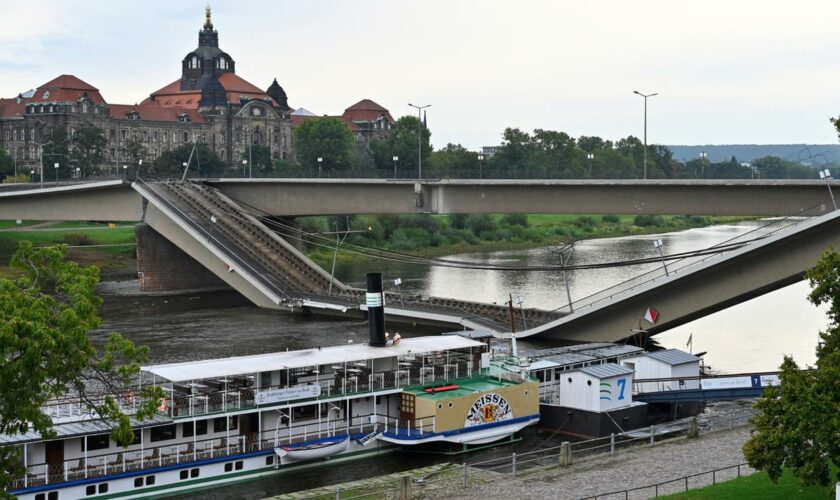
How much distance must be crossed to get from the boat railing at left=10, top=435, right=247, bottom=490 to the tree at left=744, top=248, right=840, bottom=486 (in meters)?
16.0

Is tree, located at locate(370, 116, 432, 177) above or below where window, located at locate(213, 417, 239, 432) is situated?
above

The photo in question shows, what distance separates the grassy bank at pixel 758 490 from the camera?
29.1 metres

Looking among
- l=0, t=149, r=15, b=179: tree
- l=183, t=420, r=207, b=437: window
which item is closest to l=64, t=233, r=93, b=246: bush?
l=0, t=149, r=15, b=179: tree

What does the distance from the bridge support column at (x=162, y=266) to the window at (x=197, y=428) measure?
155 feet

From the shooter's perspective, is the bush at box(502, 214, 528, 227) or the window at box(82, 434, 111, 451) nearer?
the window at box(82, 434, 111, 451)

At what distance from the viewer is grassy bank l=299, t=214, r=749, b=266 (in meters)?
113

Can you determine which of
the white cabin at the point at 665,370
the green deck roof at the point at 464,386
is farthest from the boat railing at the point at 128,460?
the white cabin at the point at 665,370

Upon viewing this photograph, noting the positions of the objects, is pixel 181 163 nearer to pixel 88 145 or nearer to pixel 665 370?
pixel 88 145

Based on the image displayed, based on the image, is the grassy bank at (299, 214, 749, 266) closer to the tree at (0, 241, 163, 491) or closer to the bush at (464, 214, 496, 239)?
the bush at (464, 214, 496, 239)

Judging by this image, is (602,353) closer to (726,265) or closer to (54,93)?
(726,265)

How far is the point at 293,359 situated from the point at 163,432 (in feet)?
18.2

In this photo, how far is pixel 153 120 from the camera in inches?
7219

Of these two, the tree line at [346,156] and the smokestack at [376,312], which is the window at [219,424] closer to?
the smokestack at [376,312]

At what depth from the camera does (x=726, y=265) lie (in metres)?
52.4
